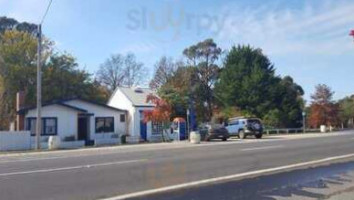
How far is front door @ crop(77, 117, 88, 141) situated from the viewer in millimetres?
47062

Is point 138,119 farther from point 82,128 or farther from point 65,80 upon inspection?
point 65,80

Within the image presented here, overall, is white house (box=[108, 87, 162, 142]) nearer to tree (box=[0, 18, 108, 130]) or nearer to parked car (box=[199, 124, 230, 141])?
parked car (box=[199, 124, 230, 141])

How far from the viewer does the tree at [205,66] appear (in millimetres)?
85000

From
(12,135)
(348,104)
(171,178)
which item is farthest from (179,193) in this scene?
(348,104)

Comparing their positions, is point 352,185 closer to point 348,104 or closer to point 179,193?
point 179,193

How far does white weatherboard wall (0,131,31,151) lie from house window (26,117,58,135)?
217 inches

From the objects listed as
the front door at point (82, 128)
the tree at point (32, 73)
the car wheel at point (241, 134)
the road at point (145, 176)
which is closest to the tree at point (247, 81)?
the tree at point (32, 73)

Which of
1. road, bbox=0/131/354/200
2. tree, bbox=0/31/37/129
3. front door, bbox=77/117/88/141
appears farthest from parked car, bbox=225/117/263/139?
road, bbox=0/131/354/200

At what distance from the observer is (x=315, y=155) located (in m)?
22.4

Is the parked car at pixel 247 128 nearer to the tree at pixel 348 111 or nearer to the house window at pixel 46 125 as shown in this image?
the house window at pixel 46 125

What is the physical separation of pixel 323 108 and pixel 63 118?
4537 cm

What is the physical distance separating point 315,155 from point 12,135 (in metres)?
22.3

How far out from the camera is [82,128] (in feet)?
156

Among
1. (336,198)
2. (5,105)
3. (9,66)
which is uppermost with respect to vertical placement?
(9,66)
